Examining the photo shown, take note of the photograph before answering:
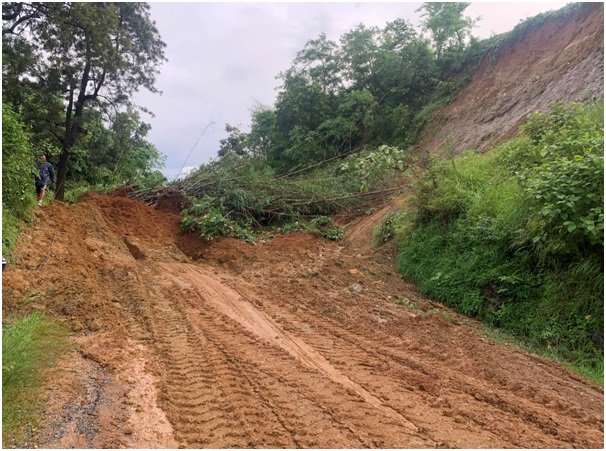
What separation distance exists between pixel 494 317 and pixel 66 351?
516cm

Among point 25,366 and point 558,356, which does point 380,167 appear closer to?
point 558,356

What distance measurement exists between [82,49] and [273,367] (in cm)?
1427

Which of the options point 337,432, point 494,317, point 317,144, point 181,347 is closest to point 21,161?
point 181,347

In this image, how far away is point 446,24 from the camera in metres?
19.4

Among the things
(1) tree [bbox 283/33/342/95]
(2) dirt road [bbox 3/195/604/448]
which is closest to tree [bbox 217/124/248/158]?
(1) tree [bbox 283/33/342/95]

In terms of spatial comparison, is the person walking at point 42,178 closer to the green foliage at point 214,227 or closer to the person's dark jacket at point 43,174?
the person's dark jacket at point 43,174

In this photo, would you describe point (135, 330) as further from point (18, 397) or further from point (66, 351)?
point (18, 397)

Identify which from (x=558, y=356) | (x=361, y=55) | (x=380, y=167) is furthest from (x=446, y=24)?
(x=558, y=356)

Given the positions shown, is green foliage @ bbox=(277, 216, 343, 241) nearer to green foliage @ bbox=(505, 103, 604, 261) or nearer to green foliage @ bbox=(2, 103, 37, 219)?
green foliage @ bbox=(505, 103, 604, 261)

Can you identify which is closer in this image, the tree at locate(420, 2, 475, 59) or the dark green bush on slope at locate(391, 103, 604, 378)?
the dark green bush on slope at locate(391, 103, 604, 378)

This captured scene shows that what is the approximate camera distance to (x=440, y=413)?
3.26 m

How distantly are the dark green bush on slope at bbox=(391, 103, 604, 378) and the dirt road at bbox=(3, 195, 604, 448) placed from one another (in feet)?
1.82

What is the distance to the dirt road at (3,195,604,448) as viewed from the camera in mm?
2967

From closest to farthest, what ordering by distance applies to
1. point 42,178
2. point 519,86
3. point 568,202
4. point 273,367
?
point 273,367 → point 568,202 → point 42,178 → point 519,86
